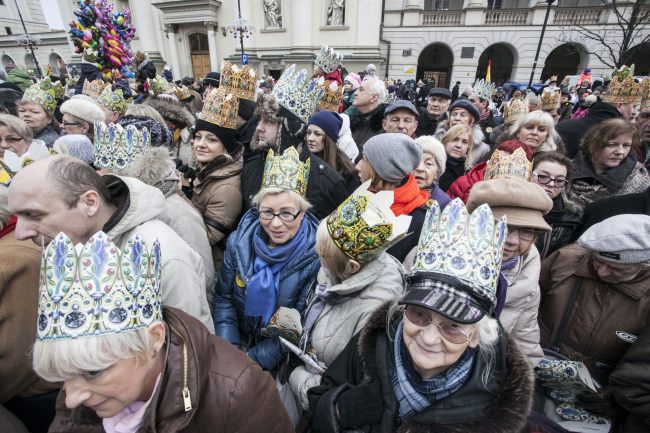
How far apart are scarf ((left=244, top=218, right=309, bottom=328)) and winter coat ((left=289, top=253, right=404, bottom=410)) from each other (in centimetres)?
42

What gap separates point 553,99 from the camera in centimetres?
658

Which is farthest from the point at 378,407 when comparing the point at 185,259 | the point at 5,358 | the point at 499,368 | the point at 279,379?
the point at 5,358

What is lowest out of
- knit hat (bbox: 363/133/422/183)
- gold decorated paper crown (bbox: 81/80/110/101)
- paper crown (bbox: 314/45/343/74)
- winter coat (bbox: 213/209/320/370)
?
winter coat (bbox: 213/209/320/370)

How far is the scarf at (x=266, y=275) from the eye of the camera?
87.0 inches

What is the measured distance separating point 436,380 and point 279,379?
3.89 ft

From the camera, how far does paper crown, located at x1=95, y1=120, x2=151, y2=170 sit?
2.79 metres

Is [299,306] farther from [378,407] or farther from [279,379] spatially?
[378,407]

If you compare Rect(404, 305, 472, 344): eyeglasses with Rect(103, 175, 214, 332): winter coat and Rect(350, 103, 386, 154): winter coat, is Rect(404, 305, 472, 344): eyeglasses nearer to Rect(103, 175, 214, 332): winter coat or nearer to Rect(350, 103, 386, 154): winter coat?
Rect(103, 175, 214, 332): winter coat

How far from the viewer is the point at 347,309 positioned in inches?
71.6

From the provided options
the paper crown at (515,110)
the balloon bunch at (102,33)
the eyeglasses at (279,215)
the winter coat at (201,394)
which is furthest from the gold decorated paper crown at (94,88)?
the paper crown at (515,110)

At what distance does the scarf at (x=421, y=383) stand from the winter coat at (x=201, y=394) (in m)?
0.56

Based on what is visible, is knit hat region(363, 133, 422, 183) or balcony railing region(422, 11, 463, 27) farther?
balcony railing region(422, 11, 463, 27)

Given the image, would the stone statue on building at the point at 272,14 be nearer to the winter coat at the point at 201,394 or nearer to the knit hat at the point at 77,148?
the knit hat at the point at 77,148

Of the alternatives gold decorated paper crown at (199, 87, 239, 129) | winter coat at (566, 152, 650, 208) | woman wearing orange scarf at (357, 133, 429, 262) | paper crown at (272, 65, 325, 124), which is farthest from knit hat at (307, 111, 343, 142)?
winter coat at (566, 152, 650, 208)
